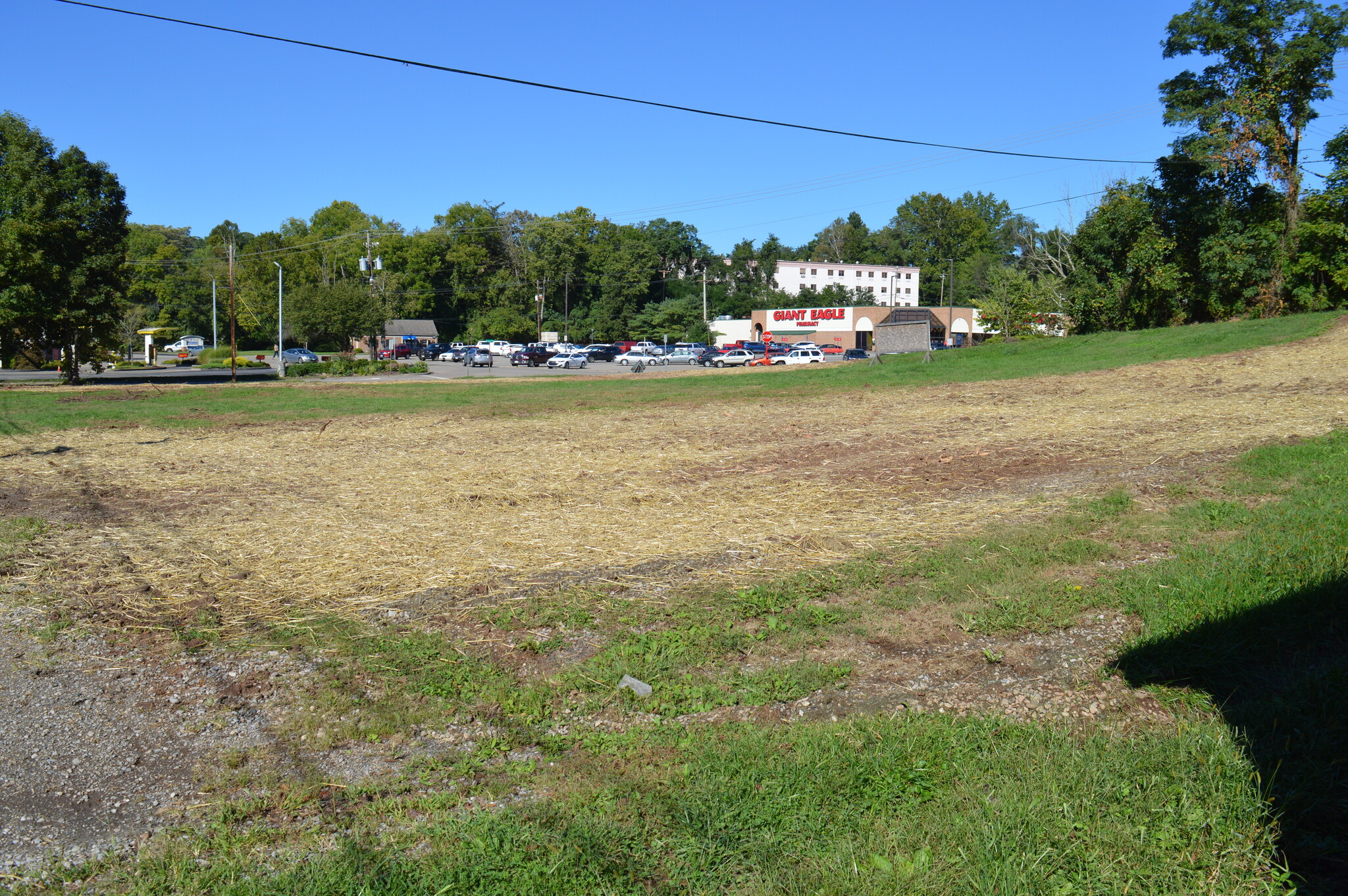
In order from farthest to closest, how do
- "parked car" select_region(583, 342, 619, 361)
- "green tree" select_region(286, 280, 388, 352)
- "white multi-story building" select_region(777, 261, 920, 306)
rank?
"white multi-story building" select_region(777, 261, 920, 306)
"parked car" select_region(583, 342, 619, 361)
"green tree" select_region(286, 280, 388, 352)

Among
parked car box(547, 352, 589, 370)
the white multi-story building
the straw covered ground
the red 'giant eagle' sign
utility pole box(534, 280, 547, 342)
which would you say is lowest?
the straw covered ground

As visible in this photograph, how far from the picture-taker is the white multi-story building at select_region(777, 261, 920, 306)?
14250cm

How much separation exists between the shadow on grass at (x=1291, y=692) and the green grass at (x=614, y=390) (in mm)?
18928

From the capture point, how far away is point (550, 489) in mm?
11656

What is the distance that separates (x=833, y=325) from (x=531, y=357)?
36070 mm

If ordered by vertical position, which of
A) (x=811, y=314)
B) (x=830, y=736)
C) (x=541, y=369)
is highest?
(x=811, y=314)

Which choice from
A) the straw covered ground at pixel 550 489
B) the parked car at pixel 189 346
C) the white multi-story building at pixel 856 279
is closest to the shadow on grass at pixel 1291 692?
the straw covered ground at pixel 550 489

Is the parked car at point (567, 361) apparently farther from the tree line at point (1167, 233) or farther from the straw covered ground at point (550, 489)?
the straw covered ground at point (550, 489)

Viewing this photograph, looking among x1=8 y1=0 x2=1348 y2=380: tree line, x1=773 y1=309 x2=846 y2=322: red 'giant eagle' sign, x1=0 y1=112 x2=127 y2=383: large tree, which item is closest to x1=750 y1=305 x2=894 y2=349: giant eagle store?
x1=773 y1=309 x2=846 y2=322: red 'giant eagle' sign

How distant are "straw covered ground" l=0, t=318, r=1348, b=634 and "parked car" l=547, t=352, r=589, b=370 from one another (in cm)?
5310

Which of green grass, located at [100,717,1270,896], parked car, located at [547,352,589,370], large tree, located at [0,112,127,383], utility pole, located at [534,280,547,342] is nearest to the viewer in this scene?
green grass, located at [100,717,1270,896]

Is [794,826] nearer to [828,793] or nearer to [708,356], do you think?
[828,793]

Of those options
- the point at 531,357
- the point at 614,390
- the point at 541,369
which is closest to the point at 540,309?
the point at 531,357

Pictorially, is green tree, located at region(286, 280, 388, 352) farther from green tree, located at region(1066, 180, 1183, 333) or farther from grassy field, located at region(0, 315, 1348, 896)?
grassy field, located at region(0, 315, 1348, 896)
